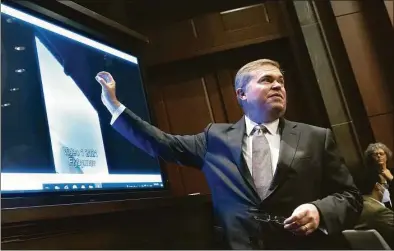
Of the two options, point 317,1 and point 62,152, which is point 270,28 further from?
point 62,152

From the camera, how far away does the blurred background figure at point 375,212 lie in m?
0.76

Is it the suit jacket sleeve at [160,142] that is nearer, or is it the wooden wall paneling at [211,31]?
the suit jacket sleeve at [160,142]

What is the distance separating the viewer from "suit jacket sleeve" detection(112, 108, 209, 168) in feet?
2.71

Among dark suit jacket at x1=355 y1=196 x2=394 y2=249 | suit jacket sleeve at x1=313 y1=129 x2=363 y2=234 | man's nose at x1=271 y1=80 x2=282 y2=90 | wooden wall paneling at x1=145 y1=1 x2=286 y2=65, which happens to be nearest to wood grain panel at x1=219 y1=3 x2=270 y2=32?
wooden wall paneling at x1=145 y1=1 x2=286 y2=65

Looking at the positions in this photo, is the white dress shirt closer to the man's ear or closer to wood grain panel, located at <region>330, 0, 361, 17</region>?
the man's ear

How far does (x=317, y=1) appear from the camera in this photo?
941 mm

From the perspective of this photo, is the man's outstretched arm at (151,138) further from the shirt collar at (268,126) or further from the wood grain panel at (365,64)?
the wood grain panel at (365,64)

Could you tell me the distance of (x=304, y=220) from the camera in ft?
2.43

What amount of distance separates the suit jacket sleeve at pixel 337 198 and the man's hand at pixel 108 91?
392 millimetres

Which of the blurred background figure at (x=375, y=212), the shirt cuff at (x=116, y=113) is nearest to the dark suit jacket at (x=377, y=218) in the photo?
the blurred background figure at (x=375, y=212)

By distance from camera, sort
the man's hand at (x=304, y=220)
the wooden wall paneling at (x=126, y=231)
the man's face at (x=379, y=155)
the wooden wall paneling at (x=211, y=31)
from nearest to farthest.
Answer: the wooden wall paneling at (x=126, y=231) < the man's hand at (x=304, y=220) < the man's face at (x=379, y=155) < the wooden wall paneling at (x=211, y=31)

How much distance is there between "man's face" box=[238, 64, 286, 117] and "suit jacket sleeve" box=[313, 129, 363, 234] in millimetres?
115

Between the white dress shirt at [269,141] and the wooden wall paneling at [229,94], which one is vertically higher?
the wooden wall paneling at [229,94]

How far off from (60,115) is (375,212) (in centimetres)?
57
